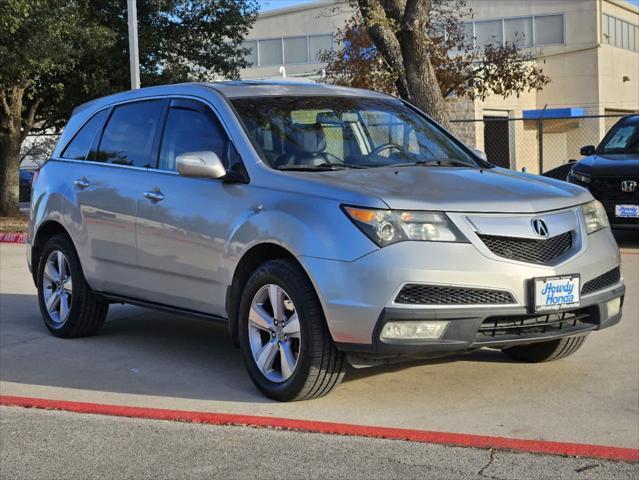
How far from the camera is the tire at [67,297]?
7.84m

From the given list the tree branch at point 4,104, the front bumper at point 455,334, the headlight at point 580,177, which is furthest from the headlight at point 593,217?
the tree branch at point 4,104

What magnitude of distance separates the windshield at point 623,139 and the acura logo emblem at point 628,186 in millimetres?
1089

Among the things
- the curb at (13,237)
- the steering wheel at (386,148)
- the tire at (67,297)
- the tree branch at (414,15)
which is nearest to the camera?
the steering wheel at (386,148)

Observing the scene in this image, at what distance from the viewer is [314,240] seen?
219 inches

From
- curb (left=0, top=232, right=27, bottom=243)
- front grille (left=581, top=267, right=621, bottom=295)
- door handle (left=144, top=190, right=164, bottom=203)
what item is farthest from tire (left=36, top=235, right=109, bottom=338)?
curb (left=0, top=232, right=27, bottom=243)

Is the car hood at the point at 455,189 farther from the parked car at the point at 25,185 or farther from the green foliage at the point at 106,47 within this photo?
the parked car at the point at 25,185

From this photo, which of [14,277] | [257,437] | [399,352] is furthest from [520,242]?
[14,277]

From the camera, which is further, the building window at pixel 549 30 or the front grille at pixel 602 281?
the building window at pixel 549 30

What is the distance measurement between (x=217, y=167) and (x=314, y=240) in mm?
1020

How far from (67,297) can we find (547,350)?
3740 millimetres

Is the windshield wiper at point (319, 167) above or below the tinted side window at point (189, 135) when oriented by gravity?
below

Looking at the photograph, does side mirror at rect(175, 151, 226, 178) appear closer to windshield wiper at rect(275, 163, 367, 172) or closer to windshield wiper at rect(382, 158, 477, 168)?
windshield wiper at rect(275, 163, 367, 172)

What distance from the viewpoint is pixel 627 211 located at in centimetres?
1281

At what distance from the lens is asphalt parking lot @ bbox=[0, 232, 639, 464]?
218 inches
